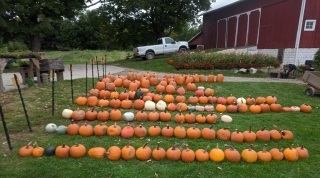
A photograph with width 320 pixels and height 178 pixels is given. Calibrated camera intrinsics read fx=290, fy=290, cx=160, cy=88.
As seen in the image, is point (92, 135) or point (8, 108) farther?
point (8, 108)

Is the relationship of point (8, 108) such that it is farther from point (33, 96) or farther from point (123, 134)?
point (123, 134)

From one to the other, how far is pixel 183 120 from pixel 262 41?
55.9 ft

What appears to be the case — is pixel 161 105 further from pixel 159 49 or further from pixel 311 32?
pixel 159 49

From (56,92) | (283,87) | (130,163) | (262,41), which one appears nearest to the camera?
(130,163)

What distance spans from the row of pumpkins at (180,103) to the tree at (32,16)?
18.4 meters

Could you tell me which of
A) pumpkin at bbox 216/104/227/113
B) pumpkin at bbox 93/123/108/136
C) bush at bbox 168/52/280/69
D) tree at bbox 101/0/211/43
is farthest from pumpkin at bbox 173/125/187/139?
tree at bbox 101/0/211/43

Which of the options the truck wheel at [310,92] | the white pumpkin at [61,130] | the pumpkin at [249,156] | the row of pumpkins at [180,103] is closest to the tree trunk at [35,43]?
the row of pumpkins at [180,103]

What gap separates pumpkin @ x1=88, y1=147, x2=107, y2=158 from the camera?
15.0 ft

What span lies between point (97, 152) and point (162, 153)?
103 cm

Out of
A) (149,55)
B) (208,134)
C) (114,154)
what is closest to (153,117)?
(208,134)

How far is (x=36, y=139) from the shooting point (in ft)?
17.4

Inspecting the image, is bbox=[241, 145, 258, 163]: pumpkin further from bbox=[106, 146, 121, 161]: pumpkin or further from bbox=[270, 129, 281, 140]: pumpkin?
bbox=[106, 146, 121, 161]: pumpkin

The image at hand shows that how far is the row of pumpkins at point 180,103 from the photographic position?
7.19m

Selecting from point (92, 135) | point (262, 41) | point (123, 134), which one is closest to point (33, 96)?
point (92, 135)
